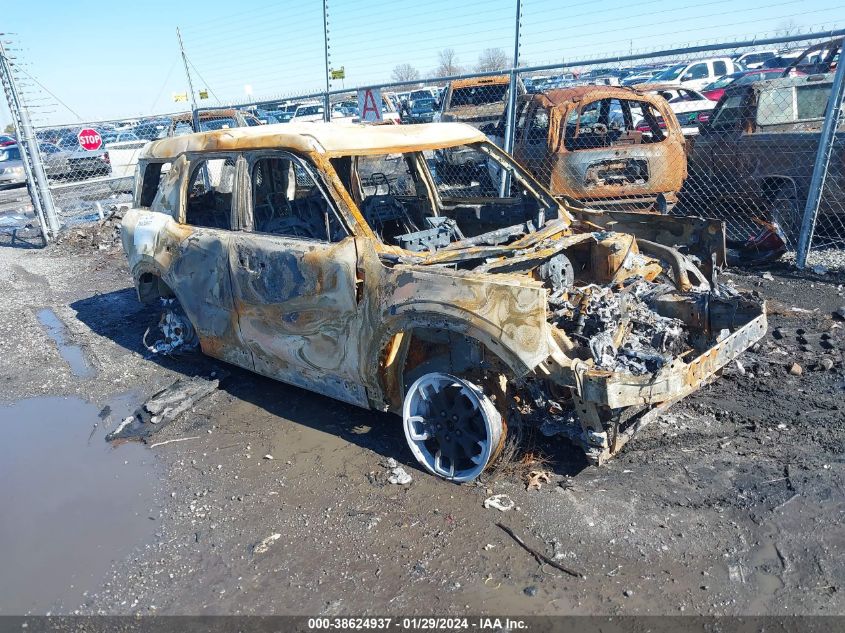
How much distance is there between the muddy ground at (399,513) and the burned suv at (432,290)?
332 millimetres

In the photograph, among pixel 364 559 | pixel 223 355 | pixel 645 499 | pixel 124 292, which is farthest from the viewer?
pixel 124 292

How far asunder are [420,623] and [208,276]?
297 centimetres

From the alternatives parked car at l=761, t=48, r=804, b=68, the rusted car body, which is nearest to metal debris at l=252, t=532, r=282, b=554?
the rusted car body

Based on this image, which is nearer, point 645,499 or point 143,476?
point 645,499

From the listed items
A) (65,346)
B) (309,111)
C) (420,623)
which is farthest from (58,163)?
(420,623)

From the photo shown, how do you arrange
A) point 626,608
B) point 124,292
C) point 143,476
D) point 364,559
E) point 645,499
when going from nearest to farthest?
point 626,608, point 364,559, point 645,499, point 143,476, point 124,292

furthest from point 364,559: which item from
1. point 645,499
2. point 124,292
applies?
point 124,292

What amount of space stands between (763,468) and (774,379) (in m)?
1.23

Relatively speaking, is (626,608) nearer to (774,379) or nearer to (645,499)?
(645,499)

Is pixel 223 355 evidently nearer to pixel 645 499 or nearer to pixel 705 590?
pixel 645 499

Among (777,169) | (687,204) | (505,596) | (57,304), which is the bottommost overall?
(57,304)

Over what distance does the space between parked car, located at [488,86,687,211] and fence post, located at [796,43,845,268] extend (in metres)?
1.38

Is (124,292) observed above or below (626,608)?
below

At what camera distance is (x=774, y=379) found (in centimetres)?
454
